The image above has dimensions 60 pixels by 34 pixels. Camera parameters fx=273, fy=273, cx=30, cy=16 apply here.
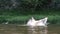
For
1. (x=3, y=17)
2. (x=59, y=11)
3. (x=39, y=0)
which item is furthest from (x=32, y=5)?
(x=3, y=17)

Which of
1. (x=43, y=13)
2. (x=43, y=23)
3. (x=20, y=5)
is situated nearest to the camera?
(x=43, y=23)

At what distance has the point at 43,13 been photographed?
2386 cm

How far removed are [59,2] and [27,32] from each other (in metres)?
10.5

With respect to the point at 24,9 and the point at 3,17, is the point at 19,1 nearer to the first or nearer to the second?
the point at 24,9

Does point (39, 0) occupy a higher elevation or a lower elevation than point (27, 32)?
higher

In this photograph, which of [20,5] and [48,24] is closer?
[48,24]

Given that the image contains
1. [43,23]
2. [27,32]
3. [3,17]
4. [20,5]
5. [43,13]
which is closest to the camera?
[27,32]

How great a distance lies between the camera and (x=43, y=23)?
1953 cm

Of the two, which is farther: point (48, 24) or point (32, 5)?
point (32, 5)

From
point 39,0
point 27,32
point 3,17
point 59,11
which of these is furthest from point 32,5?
point 27,32

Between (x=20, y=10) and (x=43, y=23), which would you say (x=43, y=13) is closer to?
(x=20, y=10)

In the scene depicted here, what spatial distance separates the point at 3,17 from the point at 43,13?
416cm

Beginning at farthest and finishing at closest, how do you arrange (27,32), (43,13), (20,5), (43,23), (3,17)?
(20,5) → (43,13) → (3,17) → (43,23) → (27,32)

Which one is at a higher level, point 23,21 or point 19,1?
point 19,1
